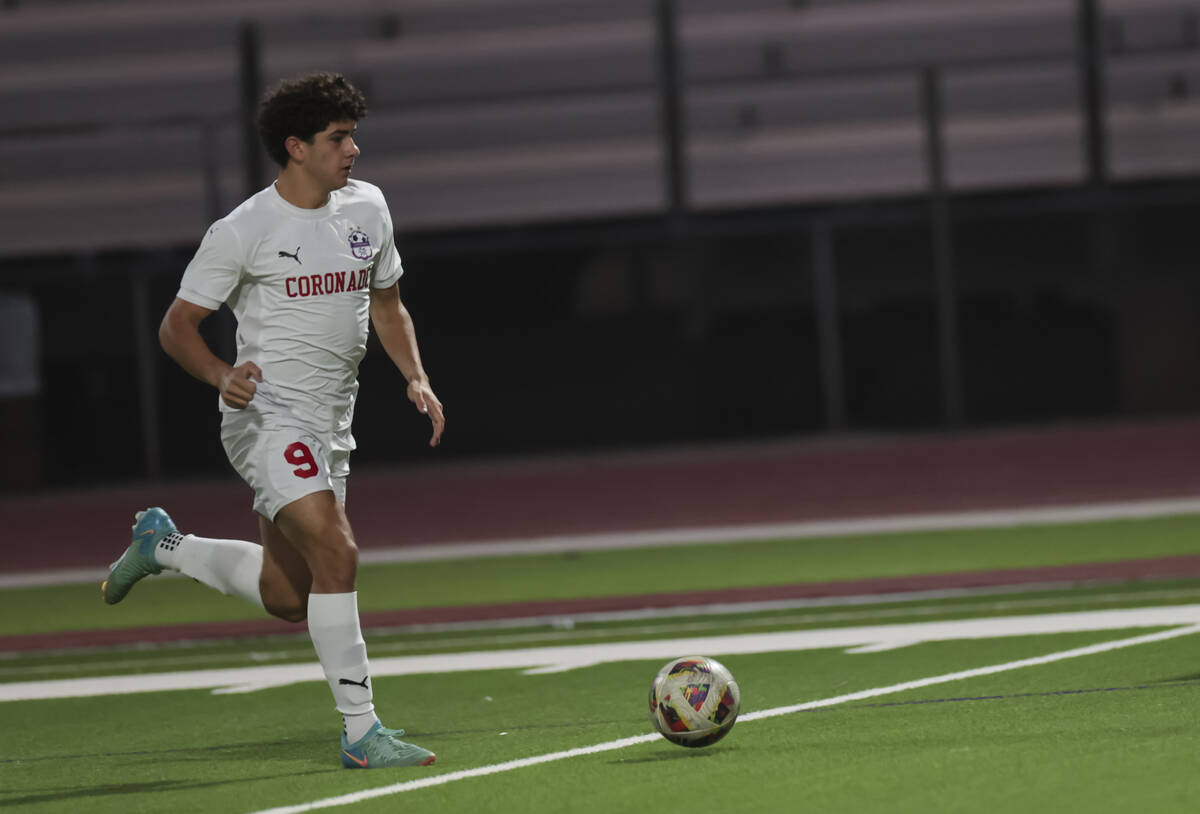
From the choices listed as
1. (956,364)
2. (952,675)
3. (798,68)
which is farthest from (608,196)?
(952,675)

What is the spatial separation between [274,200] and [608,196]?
57.1 feet

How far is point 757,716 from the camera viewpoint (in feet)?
22.6

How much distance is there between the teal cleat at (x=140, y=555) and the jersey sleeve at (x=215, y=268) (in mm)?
1217

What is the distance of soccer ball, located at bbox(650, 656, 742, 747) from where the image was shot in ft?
20.1

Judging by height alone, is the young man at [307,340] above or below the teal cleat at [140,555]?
above

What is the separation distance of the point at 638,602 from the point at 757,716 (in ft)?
12.5

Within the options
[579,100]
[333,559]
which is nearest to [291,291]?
[333,559]

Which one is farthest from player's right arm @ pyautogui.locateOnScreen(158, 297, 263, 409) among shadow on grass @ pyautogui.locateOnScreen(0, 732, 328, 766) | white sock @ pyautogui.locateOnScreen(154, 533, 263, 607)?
shadow on grass @ pyautogui.locateOnScreen(0, 732, 328, 766)

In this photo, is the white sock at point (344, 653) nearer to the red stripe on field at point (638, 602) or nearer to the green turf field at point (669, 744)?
the green turf field at point (669, 744)

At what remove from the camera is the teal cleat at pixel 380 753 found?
244 inches

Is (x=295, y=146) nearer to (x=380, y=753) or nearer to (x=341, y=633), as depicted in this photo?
(x=341, y=633)

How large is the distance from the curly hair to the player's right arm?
25.1 inches

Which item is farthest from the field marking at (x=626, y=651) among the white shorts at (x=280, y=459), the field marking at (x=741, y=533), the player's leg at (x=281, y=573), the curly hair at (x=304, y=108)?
the field marking at (x=741, y=533)

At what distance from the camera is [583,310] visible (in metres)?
23.3
